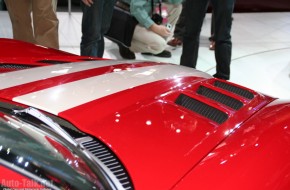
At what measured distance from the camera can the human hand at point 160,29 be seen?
11.2ft

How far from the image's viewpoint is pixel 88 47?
262cm

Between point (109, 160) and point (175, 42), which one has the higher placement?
point (109, 160)

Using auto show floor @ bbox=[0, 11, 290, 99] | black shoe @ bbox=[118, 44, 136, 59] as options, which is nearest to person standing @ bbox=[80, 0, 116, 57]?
black shoe @ bbox=[118, 44, 136, 59]

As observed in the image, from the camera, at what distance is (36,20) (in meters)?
2.83

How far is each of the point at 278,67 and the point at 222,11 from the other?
3.95 ft

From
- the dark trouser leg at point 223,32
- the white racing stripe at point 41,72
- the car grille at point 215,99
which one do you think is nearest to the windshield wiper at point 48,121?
the white racing stripe at point 41,72

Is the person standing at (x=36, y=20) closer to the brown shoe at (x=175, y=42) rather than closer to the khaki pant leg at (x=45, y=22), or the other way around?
the khaki pant leg at (x=45, y=22)

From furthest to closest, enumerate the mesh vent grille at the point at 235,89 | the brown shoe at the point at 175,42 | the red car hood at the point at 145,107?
the brown shoe at the point at 175,42 < the mesh vent grille at the point at 235,89 < the red car hood at the point at 145,107

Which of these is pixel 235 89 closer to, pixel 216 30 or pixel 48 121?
pixel 48 121

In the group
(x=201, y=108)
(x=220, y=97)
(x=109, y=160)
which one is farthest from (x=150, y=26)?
(x=109, y=160)

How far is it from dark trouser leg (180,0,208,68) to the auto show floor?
0.44 m

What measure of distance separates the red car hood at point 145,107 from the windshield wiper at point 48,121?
0.05 m

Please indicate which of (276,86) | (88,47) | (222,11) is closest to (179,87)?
(88,47)

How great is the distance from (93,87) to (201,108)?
1.02 ft
